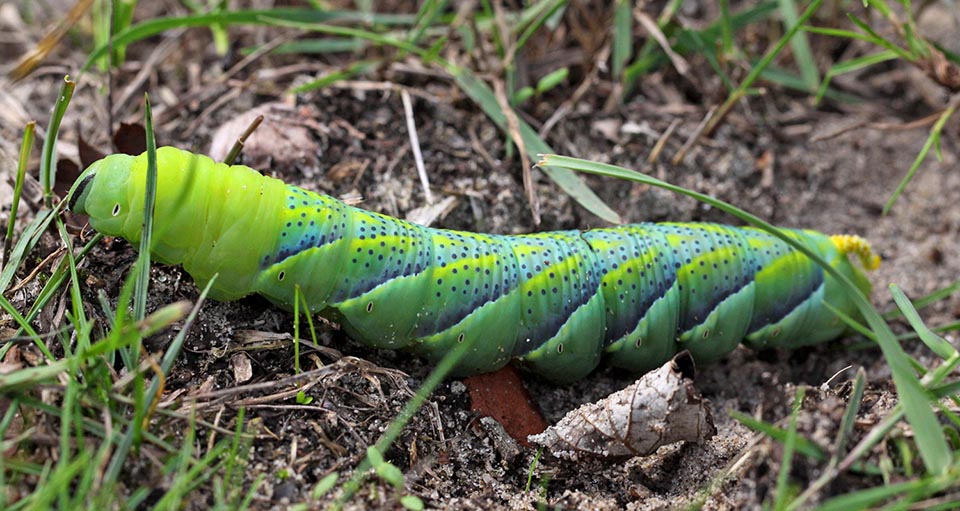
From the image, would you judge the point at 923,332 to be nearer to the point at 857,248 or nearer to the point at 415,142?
the point at 857,248

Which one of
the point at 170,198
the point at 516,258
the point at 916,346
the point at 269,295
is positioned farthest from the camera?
the point at 916,346

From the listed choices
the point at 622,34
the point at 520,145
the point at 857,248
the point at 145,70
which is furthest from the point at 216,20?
the point at 857,248

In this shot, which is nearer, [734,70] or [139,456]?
[139,456]

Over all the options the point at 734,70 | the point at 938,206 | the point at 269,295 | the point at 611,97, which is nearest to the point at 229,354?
the point at 269,295

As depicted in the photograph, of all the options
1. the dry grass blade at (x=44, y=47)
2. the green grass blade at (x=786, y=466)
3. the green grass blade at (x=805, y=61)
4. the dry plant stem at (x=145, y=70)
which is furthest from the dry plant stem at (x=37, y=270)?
the green grass blade at (x=805, y=61)

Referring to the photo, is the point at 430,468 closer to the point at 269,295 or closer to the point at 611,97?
the point at 269,295
